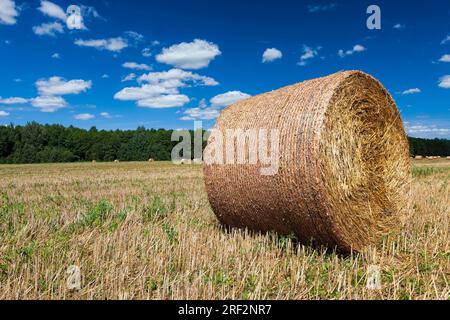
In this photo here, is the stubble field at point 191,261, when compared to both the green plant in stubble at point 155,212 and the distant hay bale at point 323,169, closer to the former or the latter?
the green plant in stubble at point 155,212

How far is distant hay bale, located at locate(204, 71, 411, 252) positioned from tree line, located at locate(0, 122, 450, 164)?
2023 inches

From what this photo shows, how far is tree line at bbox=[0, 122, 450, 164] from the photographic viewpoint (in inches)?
2126

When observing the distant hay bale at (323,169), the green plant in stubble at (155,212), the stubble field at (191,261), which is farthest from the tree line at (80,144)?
the distant hay bale at (323,169)

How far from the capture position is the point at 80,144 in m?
61.9

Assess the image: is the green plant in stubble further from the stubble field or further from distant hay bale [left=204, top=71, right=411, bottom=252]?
distant hay bale [left=204, top=71, right=411, bottom=252]

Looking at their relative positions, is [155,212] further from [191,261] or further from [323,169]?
[323,169]

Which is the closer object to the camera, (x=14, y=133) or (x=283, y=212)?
(x=283, y=212)

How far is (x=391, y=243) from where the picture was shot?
5.68 metres

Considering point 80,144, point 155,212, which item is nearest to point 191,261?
point 155,212
